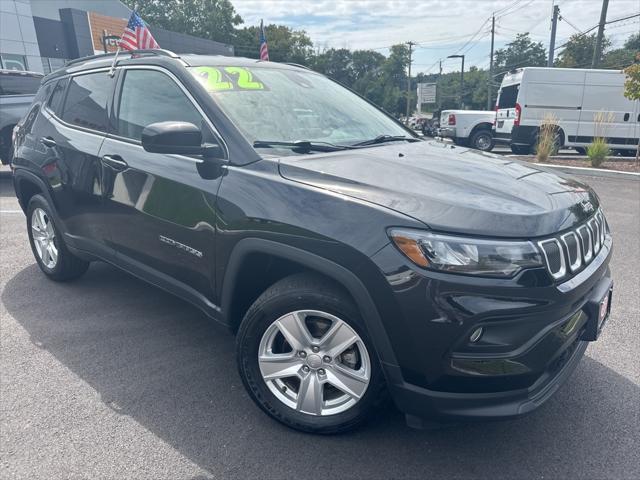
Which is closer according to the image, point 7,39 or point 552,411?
point 552,411

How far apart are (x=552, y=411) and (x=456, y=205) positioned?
1320mm

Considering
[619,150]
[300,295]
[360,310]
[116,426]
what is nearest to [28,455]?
[116,426]

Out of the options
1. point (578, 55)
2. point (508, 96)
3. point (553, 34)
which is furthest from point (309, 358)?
point (578, 55)

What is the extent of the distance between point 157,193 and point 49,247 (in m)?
1.91

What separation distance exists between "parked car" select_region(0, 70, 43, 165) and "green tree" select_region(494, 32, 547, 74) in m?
70.3

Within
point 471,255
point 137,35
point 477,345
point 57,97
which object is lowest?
point 477,345

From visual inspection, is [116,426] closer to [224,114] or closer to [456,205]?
[224,114]

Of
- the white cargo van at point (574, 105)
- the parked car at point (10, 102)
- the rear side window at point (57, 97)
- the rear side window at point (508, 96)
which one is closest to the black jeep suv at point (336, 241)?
the rear side window at point (57, 97)

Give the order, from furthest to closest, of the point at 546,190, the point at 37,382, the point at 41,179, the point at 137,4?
1. the point at 137,4
2. the point at 41,179
3. the point at 37,382
4. the point at 546,190

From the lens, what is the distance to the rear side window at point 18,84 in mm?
8773

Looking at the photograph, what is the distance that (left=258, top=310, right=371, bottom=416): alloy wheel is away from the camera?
2133mm

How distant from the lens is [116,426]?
237cm

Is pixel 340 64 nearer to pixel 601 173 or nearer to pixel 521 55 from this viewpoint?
pixel 521 55

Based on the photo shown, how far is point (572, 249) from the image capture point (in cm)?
201
